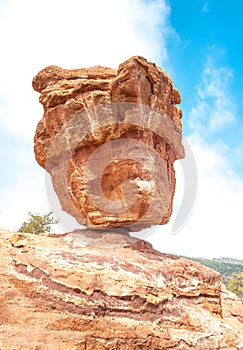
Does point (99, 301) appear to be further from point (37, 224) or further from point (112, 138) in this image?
point (37, 224)

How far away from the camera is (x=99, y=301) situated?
948 cm

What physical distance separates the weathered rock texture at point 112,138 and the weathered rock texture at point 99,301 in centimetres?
242

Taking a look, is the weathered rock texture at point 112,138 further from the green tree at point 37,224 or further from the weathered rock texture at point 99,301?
the green tree at point 37,224

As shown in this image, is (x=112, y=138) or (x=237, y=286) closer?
(x=112, y=138)

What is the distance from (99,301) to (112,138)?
7.98 m

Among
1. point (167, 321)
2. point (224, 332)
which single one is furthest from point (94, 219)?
point (224, 332)

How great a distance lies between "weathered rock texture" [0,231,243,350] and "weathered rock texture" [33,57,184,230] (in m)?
2.42

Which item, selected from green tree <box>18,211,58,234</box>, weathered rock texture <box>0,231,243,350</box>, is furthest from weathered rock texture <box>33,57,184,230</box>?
green tree <box>18,211,58,234</box>

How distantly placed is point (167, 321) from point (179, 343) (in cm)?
83

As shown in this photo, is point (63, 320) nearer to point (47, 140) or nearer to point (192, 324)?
point (192, 324)

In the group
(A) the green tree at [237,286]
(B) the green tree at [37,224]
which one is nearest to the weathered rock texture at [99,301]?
(B) the green tree at [37,224]

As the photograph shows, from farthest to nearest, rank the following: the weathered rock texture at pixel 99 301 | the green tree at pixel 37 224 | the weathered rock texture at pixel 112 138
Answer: the green tree at pixel 37 224 < the weathered rock texture at pixel 112 138 < the weathered rock texture at pixel 99 301

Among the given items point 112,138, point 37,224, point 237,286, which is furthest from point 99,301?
point 237,286

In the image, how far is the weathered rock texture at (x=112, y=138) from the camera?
13781mm
